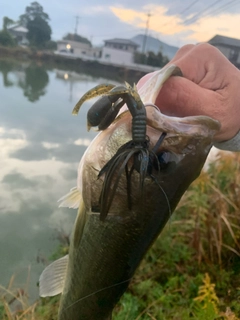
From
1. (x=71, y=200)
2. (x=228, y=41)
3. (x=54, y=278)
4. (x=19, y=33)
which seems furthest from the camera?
(x=19, y=33)

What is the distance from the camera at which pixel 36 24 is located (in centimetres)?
5238

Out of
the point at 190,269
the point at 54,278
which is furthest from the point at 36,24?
the point at 54,278

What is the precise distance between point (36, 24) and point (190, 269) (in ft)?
182

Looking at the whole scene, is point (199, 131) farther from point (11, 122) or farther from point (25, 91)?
point (25, 91)

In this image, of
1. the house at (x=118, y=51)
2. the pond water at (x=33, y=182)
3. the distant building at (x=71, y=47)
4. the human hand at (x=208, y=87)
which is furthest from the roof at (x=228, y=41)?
the distant building at (x=71, y=47)

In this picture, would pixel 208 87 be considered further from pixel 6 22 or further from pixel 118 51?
pixel 118 51

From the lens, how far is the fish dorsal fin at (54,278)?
1.80m

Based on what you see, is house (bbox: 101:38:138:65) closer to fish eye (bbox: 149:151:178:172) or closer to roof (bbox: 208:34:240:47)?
roof (bbox: 208:34:240:47)

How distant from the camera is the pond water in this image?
15.7 feet

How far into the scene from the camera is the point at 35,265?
4.69m

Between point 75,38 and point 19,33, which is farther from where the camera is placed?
point 75,38

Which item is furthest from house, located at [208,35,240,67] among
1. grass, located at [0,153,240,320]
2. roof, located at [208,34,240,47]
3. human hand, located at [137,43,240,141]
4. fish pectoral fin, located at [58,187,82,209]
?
fish pectoral fin, located at [58,187,82,209]

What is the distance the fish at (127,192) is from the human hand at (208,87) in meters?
0.12

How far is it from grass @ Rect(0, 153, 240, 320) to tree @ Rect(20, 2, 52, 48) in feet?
153
